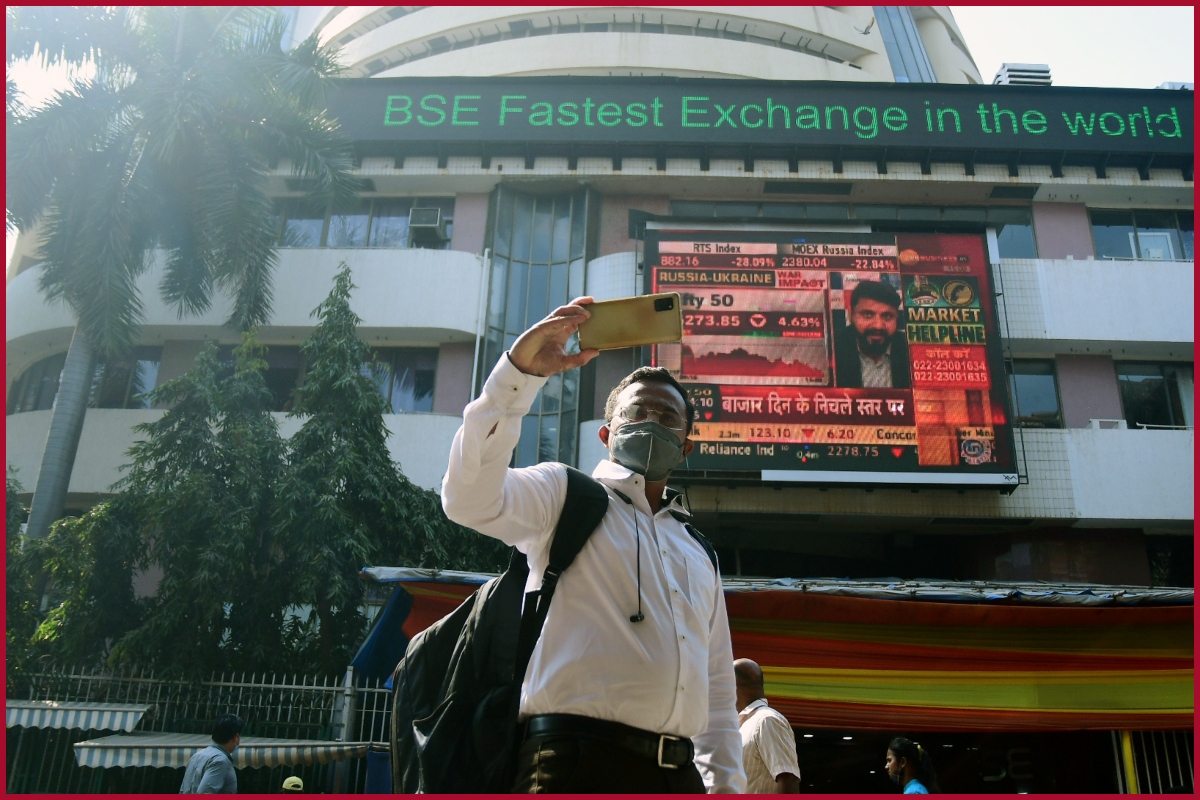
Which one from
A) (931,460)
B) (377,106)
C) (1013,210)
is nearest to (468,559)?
(931,460)

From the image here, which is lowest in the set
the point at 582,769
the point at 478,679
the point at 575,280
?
the point at 582,769

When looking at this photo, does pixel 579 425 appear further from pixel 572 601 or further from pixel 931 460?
pixel 572 601

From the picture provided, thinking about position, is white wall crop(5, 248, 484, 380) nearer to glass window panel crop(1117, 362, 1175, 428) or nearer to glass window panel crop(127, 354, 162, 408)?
glass window panel crop(127, 354, 162, 408)

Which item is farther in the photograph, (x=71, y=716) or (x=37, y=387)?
(x=37, y=387)

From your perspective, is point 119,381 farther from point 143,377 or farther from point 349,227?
point 349,227

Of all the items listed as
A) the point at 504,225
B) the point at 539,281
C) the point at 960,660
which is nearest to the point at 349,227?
the point at 504,225

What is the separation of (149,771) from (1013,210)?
1549 cm

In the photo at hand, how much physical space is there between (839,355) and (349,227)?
29.5 feet

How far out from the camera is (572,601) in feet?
7.16

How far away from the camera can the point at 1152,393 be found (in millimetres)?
14680

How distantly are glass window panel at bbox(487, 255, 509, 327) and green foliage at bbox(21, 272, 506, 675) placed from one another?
13.6ft

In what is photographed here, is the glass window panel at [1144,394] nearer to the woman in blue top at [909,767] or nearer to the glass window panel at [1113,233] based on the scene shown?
the glass window panel at [1113,233]

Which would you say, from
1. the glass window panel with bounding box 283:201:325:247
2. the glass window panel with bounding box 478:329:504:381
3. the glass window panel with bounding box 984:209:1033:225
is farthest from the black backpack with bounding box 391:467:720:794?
the glass window panel with bounding box 984:209:1033:225

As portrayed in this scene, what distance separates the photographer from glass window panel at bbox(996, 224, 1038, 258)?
1538 centimetres
